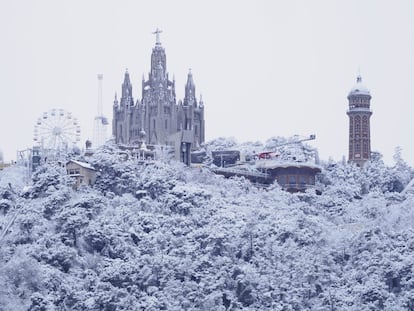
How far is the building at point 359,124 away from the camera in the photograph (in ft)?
522

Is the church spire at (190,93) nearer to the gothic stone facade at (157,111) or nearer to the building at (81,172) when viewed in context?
the gothic stone facade at (157,111)

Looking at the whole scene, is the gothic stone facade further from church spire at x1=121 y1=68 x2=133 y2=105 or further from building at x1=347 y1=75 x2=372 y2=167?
building at x1=347 y1=75 x2=372 y2=167

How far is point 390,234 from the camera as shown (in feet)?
386

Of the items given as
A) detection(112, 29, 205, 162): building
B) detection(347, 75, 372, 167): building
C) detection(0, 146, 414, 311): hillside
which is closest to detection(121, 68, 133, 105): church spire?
detection(112, 29, 205, 162): building

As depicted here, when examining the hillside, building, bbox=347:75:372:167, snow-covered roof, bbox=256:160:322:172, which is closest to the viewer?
the hillside

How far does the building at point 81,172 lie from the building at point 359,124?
39.2 m

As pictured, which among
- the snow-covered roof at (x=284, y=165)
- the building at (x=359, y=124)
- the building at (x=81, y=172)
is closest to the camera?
the building at (x=81, y=172)

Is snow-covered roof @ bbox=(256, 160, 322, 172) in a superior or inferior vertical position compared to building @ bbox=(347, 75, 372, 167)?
inferior

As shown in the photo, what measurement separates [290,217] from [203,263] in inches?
556

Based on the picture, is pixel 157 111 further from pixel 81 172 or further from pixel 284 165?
pixel 81 172

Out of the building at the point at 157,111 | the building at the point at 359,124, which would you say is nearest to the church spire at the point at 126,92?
the building at the point at 157,111

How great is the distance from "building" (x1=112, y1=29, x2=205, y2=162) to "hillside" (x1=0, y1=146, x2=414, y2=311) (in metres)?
28.8

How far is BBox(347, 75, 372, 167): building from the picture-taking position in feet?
522

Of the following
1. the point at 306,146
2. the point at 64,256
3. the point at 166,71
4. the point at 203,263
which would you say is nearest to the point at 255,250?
the point at 203,263
